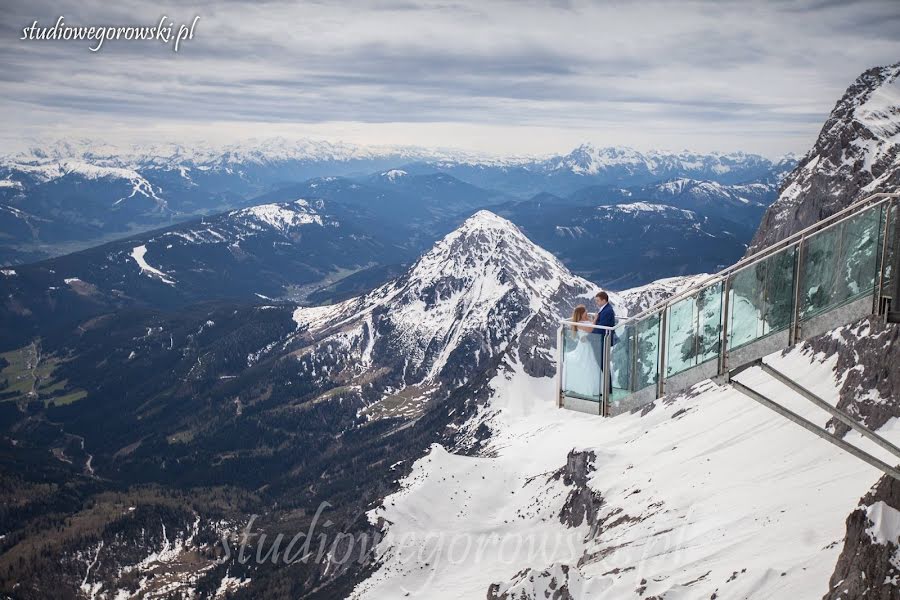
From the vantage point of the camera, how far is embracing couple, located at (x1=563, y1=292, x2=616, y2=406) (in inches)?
694

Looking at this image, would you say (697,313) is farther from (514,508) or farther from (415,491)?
(415,491)

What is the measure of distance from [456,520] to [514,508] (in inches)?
568

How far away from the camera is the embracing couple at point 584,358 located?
694 inches

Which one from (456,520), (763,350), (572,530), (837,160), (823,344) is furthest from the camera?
(456,520)

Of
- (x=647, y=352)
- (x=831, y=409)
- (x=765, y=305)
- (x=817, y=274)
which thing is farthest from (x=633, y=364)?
(x=817, y=274)

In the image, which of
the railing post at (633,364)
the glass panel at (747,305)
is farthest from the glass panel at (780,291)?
the railing post at (633,364)

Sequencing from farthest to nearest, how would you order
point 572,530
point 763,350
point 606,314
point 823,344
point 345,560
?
point 345,560
point 572,530
point 823,344
point 606,314
point 763,350

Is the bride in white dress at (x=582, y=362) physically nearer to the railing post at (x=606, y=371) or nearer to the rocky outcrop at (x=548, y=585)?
the railing post at (x=606, y=371)

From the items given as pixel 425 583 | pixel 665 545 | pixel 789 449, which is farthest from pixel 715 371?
pixel 425 583

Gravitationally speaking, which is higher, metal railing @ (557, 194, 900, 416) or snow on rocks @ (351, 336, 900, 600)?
metal railing @ (557, 194, 900, 416)

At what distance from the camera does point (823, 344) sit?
394ft

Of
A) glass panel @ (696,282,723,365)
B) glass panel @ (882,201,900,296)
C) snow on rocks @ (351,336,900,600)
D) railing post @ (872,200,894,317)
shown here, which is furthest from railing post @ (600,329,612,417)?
snow on rocks @ (351,336,900,600)

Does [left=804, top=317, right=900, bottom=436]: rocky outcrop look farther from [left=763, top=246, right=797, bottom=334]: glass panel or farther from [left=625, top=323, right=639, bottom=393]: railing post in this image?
[left=763, top=246, right=797, bottom=334]: glass panel

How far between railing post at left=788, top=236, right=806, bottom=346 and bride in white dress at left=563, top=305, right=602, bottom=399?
15.5 ft
